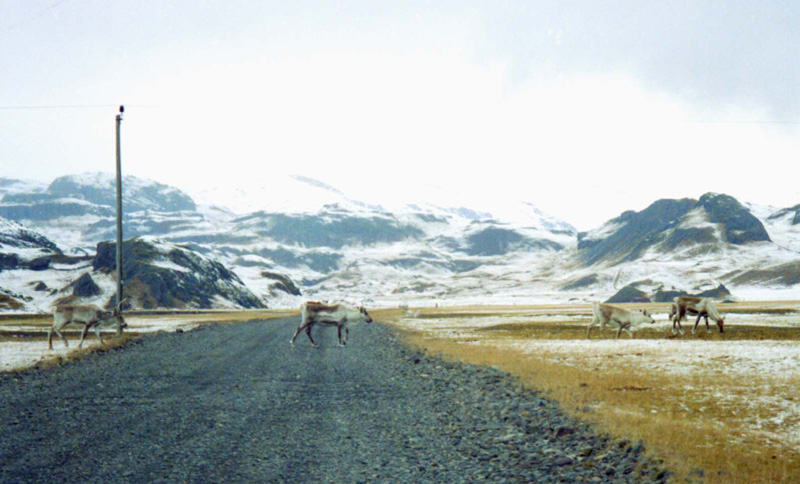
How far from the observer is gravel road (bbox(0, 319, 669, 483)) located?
34.1 ft

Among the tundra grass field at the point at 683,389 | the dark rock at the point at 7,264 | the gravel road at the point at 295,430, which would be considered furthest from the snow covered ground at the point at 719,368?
the dark rock at the point at 7,264

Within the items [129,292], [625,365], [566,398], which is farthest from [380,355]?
[129,292]

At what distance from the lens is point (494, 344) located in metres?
34.6

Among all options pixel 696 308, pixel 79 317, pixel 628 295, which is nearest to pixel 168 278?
pixel 79 317

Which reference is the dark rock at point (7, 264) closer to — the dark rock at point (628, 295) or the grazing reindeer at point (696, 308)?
the dark rock at point (628, 295)

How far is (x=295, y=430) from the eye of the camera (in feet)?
43.9

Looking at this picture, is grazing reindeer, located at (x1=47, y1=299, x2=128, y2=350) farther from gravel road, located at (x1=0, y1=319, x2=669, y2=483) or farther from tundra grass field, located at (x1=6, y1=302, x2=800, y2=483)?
gravel road, located at (x1=0, y1=319, x2=669, y2=483)

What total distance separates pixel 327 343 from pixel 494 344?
10.9 metres

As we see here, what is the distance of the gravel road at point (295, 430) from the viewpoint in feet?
34.1

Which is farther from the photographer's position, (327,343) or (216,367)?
(327,343)

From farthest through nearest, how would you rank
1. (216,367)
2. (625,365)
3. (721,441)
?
(216,367), (625,365), (721,441)

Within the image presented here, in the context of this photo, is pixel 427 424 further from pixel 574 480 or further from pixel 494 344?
pixel 494 344

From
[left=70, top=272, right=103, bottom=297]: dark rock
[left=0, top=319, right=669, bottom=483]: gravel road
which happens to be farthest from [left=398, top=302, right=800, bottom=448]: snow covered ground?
[left=70, top=272, right=103, bottom=297]: dark rock

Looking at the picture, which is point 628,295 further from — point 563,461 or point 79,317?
point 563,461
